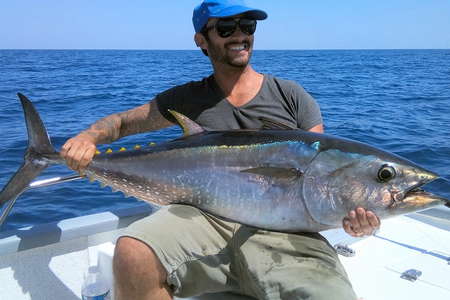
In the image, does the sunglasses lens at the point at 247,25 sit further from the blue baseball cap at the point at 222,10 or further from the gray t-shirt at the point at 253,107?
the gray t-shirt at the point at 253,107

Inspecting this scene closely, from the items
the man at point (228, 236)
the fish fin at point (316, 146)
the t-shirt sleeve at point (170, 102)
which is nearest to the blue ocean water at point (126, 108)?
the t-shirt sleeve at point (170, 102)

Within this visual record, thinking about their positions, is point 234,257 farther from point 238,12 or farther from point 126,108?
point 126,108

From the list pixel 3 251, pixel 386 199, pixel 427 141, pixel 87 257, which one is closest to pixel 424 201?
pixel 386 199

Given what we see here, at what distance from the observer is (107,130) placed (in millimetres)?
3035

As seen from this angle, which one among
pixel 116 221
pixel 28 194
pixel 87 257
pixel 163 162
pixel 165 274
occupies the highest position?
pixel 163 162

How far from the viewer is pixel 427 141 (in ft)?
30.0

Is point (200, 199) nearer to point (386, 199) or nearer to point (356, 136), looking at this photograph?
point (386, 199)

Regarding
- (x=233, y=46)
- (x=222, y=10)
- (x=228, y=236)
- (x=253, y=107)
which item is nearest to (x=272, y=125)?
(x=253, y=107)

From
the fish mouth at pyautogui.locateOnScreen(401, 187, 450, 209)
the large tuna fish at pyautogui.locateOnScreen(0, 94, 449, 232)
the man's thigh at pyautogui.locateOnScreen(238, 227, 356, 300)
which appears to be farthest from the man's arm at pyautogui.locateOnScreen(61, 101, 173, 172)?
the fish mouth at pyautogui.locateOnScreen(401, 187, 450, 209)

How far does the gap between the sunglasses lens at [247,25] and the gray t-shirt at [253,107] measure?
1.09 ft

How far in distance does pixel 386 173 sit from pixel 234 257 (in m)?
0.88

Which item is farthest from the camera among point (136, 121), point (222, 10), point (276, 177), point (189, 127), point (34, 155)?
point (136, 121)

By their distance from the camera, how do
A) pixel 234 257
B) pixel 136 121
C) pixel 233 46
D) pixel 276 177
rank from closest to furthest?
pixel 276 177 < pixel 234 257 < pixel 233 46 < pixel 136 121

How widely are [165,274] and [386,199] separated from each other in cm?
112
